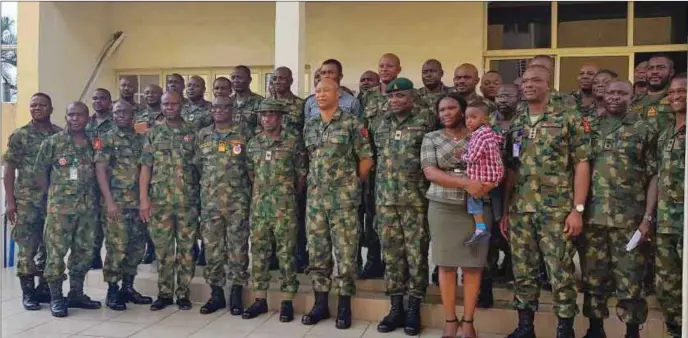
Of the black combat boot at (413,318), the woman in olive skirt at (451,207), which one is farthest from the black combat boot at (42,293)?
the woman in olive skirt at (451,207)

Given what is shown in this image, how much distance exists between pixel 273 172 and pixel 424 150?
1191mm

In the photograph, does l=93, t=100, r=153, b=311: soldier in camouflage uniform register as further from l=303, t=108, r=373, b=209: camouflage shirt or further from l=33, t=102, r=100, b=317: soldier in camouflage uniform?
l=303, t=108, r=373, b=209: camouflage shirt

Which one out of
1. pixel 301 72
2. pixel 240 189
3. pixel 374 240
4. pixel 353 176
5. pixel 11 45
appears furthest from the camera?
pixel 11 45

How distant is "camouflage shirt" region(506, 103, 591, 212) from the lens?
12.4ft

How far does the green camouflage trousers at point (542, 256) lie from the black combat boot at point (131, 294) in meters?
3.12

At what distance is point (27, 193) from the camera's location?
16.6ft

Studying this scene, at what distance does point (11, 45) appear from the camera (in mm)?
9547

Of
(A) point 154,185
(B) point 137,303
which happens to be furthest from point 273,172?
(B) point 137,303

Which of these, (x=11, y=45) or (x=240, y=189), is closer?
(x=240, y=189)

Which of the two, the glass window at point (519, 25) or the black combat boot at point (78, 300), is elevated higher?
the glass window at point (519, 25)

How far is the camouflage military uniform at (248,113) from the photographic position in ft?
16.3

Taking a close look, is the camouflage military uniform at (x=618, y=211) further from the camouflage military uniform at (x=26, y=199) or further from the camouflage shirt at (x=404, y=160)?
the camouflage military uniform at (x=26, y=199)

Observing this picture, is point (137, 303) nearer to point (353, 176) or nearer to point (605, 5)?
point (353, 176)

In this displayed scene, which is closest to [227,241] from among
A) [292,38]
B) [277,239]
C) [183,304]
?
[277,239]
